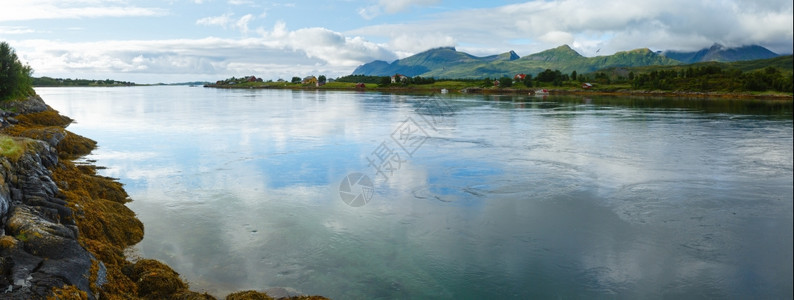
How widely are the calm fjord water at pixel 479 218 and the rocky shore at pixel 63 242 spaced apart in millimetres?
991

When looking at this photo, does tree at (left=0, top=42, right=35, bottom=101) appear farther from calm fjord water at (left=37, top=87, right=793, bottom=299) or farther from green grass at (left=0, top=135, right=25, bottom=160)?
green grass at (left=0, top=135, right=25, bottom=160)

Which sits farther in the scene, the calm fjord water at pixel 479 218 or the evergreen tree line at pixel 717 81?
the evergreen tree line at pixel 717 81

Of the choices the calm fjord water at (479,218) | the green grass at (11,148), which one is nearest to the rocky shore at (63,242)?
the green grass at (11,148)

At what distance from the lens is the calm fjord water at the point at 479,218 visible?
1131cm

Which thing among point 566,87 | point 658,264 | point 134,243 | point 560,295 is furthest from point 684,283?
point 566,87

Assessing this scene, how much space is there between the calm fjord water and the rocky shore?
0.99 metres

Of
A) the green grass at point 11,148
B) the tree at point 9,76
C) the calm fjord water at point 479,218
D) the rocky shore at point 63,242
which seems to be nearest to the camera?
the rocky shore at point 63,242

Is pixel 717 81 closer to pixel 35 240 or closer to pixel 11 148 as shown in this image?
pixel 11 148

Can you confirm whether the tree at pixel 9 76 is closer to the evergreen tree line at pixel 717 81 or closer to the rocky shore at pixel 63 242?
the rocky shore at pixel 63 242

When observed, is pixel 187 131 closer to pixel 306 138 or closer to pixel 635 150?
pixel 306 138

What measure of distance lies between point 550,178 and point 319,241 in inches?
473

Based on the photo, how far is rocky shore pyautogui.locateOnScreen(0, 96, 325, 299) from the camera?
26.9ft

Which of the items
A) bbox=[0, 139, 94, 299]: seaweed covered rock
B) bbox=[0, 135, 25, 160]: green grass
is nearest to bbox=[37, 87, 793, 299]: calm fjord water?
bbox=[0, 139, 94, 299]: seaweed covered rock

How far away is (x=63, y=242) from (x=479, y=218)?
454 inches
